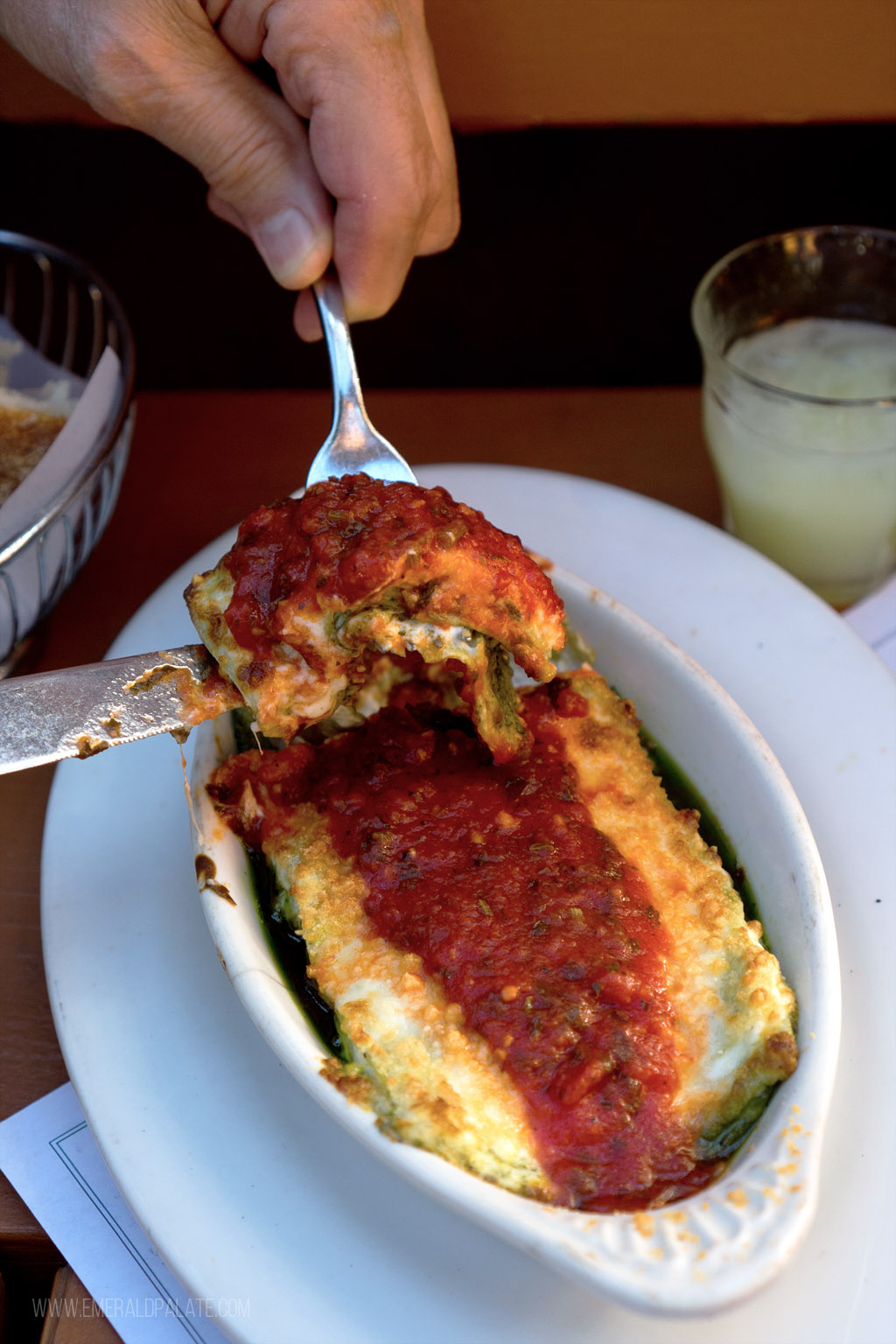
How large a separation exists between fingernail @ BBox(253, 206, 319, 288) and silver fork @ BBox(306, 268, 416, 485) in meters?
0.06

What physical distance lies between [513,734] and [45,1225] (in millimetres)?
863

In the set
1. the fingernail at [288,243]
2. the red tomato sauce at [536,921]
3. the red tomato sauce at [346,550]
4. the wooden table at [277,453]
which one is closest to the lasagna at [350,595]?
the red tomato sauce at [346,550]

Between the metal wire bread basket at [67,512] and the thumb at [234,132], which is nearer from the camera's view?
the thumb at [234,132]

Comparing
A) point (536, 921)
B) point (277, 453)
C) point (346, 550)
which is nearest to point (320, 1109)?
point (536, 921)

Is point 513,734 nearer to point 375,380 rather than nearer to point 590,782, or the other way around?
point 590,782

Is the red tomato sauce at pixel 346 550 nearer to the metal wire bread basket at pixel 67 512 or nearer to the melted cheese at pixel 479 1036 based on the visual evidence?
the melted cheese at pixel 479 1036

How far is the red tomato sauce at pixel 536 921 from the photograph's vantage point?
125cm

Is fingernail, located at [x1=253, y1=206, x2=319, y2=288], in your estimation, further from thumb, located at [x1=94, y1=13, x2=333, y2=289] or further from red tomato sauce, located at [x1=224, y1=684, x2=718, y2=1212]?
red tomato sauce, located at [x1=224, y1=684, x2=718, y2=1212]

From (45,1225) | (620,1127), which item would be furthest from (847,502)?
(45,1225)

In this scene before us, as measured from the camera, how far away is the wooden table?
87.4 inches

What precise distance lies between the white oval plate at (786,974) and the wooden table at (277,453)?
2.28ft

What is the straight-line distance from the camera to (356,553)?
1358 millimetres

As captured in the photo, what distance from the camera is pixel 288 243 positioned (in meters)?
1.78

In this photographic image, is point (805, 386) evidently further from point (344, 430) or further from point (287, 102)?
point (287, 102)
